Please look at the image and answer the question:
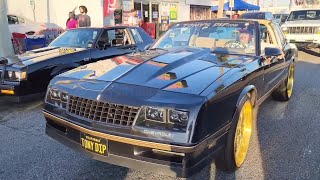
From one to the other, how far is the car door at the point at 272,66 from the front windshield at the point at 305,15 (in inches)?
426

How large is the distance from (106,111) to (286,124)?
3208 millimetres

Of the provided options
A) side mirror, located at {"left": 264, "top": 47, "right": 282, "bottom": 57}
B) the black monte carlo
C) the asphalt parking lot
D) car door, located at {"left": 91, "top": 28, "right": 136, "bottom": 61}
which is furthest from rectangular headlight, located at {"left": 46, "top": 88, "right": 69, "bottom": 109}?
car door, located at {"left": 91, "top": 28, "right": 136, "bottom": 61}

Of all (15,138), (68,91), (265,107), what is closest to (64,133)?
(68,91)

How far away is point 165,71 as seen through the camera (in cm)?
330

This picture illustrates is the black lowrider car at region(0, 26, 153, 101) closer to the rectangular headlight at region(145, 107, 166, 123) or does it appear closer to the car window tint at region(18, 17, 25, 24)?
the rectangular headlight at region(145, 107, 166, 123)

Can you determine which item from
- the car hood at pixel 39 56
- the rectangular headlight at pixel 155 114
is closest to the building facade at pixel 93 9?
the car hood at pixel 39 56

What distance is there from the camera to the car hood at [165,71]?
2.98 meters

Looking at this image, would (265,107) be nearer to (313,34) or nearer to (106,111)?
(106,111)

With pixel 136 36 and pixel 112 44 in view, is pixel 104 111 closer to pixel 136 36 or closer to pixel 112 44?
pixel 112 44

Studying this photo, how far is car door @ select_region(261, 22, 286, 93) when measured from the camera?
15.0ft

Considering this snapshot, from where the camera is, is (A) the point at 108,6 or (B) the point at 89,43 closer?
(B) the point at 89,43

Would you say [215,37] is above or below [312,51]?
above

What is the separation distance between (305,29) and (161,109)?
1348cm

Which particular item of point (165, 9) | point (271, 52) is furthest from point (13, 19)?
point (271, 52)
